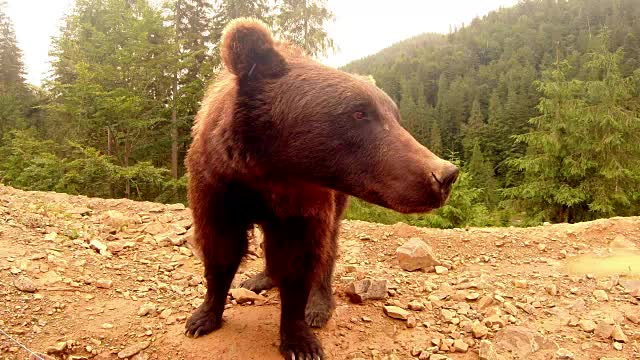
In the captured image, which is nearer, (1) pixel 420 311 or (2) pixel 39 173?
(1) pixel 420 311

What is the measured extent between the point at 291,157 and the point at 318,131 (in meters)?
0.19

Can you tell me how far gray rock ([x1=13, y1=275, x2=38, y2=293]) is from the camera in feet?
11.1

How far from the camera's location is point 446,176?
198 cm

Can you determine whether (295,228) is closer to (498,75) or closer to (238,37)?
(238,37)

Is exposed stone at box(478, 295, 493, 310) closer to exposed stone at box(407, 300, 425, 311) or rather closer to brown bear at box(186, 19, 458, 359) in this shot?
exposed stone at box(407, 300, 425, 311)

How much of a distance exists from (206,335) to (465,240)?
3.61 metres

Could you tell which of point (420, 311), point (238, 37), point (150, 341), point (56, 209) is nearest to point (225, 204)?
point (238, 37)

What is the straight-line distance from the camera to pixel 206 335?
127 inches

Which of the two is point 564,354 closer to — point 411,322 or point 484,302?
point 484,302

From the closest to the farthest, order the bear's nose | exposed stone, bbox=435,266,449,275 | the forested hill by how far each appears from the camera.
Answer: the bear's nose → exposed stone, bbox=435,266,449,275 → the forested hill

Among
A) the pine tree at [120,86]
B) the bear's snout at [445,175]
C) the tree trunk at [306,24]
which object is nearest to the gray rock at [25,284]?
the bear's snout at [445,175]

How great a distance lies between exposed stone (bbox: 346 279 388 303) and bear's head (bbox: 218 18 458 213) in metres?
1.89

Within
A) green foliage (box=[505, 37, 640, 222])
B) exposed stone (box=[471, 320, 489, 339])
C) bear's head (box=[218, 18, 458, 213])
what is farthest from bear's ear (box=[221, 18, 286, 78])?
green foliage (box=[505, 37, 640, 222])

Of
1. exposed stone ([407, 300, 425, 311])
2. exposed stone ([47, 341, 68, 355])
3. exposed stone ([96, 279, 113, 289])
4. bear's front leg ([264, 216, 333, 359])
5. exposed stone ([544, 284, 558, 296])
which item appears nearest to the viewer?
bear's front leg ([264, 216, 333, 359])
